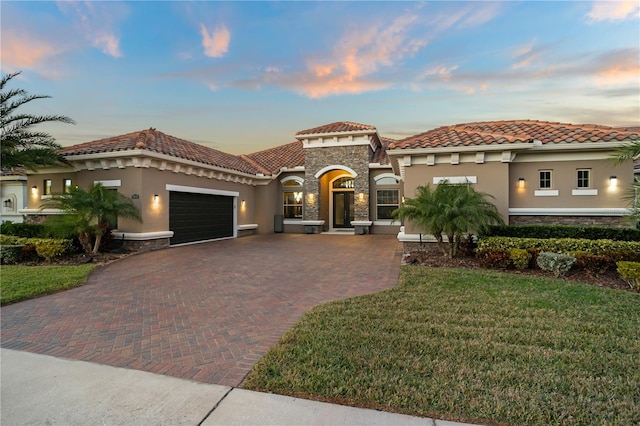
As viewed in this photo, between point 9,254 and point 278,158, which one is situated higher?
point 278,158

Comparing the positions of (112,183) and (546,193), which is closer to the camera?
(546,193)

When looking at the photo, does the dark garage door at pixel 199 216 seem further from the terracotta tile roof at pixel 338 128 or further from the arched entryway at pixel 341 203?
the arched entryway at pixel 341 203

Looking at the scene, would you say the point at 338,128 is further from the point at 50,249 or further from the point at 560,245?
the point at 50,249

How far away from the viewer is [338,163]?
19094mm

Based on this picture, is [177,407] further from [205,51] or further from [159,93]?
[159,93]

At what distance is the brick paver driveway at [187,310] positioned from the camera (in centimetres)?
385

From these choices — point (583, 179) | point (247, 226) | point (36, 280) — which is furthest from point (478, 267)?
point (247, 226)

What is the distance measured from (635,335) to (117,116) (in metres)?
20.6

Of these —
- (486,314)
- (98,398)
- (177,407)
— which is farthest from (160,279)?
(486,314)

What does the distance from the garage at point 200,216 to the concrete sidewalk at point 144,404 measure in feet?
35.1

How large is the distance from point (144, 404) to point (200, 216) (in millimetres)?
13091

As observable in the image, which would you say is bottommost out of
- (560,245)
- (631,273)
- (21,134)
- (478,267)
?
(478,267)

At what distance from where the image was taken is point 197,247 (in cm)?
1341

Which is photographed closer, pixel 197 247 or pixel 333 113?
pixel 197 247
